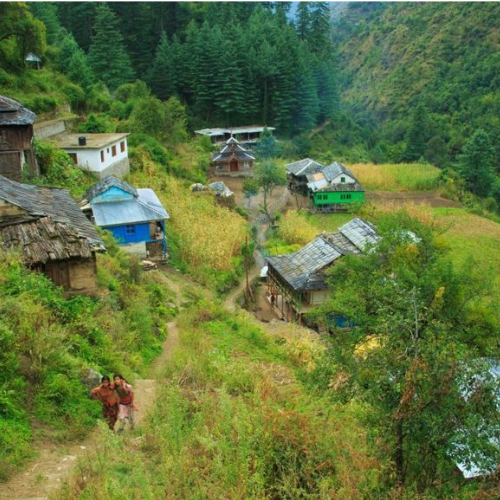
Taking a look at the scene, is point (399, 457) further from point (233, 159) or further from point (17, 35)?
point (233, 159)

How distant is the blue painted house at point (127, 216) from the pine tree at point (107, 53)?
28784 millimetres

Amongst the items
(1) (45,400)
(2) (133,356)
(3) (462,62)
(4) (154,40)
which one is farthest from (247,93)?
(1) (45,400)

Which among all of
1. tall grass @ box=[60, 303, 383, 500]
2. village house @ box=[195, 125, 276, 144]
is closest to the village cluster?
tall grass @ box=[60, 303, 383, 500]

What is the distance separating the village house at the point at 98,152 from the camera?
27.8 metres

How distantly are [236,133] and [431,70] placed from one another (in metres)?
35.6

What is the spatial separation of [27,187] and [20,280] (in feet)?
17.9

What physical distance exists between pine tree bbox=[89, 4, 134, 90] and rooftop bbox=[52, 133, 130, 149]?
18659 millimetres

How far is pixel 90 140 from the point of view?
96.9 feet

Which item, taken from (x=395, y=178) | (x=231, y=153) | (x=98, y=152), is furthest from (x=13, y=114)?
(x=395, y=178)

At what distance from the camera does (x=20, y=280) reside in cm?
1161

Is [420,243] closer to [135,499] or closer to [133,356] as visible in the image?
[133,356]

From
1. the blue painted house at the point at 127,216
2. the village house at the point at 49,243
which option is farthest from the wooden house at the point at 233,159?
the village house at the point at 49,243

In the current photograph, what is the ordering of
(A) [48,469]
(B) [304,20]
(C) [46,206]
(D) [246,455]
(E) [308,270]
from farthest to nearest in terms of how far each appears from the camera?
(B) [304,20] → (E) [308,270] → (C) [46,206] → (A) [48,469] → (D) [246,455]

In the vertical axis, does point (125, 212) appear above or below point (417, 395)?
below
